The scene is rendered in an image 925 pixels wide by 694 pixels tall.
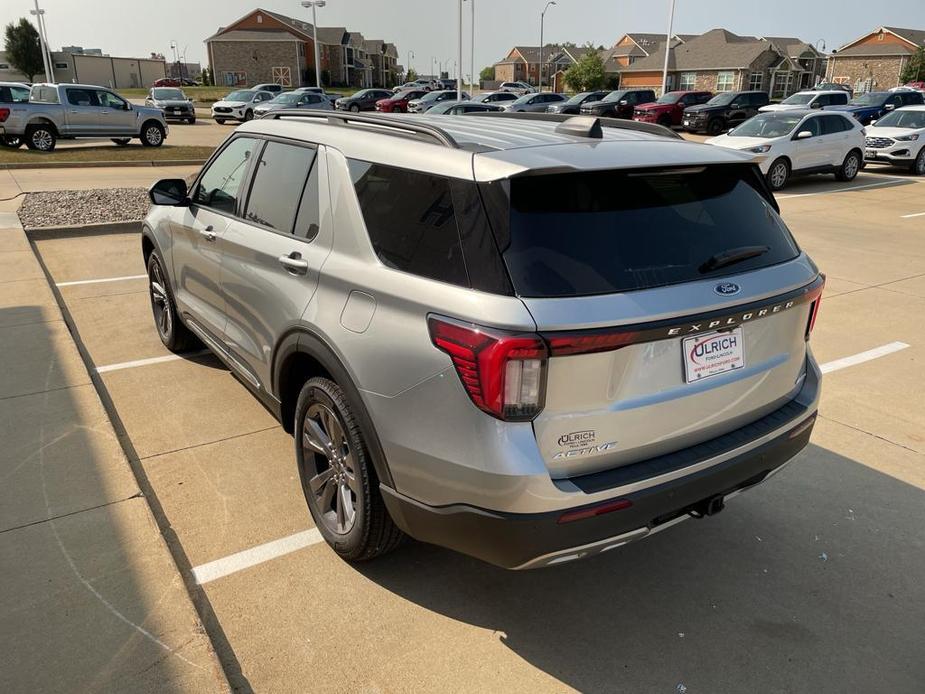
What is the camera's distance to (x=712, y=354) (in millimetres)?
2543

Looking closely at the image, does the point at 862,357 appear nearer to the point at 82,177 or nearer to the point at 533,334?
the point at 533,334

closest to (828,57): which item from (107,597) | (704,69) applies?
(704,69)

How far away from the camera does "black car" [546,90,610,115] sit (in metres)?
33.0

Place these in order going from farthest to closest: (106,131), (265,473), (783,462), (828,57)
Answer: (828,57) < (106,131) < (265,473) < (783,462)

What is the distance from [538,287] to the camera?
2.27m

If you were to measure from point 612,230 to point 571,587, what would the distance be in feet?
5.16

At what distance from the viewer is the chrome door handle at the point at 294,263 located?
311 cm

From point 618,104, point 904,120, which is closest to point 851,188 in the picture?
point 904,120

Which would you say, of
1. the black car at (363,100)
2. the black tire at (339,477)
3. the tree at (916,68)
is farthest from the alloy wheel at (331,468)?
the tree at (916,68)

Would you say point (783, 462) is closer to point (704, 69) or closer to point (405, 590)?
point (405, 590)

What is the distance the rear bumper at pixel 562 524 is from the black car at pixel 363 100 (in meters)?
37.5

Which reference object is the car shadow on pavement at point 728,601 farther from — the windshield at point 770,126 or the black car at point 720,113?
the black car at point 720,113

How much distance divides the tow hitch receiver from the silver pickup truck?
70.0 ft

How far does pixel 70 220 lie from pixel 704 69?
7268 cm
